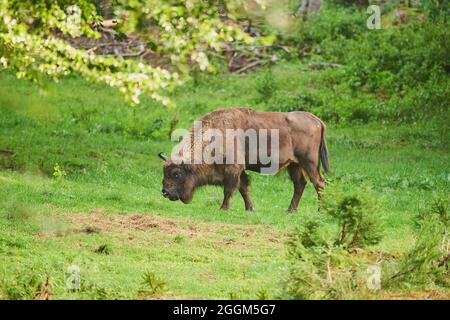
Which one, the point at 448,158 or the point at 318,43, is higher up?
the point at 318,43

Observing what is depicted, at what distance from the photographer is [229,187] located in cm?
1767

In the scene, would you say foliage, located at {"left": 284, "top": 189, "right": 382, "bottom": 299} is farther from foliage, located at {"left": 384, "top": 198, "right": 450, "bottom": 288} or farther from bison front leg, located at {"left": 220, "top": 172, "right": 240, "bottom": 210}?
bison front leg, located at {"left": 220, "top": 172, "right": 240, "bottom": 210}

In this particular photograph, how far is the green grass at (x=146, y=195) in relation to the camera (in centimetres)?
1220

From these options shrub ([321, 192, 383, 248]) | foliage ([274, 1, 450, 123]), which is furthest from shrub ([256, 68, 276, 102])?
shrub ([321, 192, 383, 248])

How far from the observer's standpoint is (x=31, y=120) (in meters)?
24.7

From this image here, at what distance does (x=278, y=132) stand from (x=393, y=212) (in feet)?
8.49

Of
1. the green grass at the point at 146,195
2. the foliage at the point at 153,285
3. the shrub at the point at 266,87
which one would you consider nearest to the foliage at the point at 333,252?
the green grass at the point at 146,195

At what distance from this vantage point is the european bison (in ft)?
58.0

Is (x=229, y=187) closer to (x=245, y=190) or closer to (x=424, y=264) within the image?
(x=245, y=190)

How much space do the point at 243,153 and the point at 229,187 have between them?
26.2 inches

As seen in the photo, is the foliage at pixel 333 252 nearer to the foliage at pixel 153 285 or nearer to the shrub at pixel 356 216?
the shrub at pixel 356 216

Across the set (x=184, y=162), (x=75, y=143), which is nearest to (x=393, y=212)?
(x=184, y=162)

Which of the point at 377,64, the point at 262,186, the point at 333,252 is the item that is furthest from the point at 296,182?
the point at 377,64
